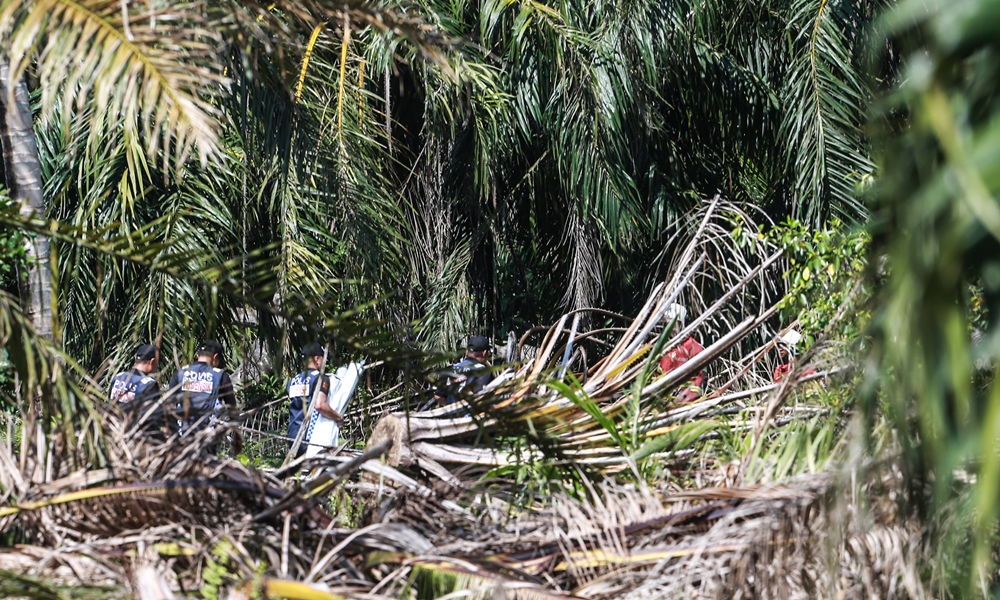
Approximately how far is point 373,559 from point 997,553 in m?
1.84

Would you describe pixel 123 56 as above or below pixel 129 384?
above

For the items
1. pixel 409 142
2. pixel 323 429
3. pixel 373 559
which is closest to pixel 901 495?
pixel 373 559

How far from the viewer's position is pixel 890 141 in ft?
5.47

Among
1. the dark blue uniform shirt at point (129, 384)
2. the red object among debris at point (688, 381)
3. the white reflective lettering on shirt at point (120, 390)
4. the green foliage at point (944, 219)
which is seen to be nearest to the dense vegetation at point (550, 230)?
the green foliage at point (944, 219)

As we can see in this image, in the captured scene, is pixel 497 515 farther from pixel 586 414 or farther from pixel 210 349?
pixel 210 349

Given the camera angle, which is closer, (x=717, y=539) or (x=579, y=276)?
(x=717, y=539)

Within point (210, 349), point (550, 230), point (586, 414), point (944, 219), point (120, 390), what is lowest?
point (120, 390)

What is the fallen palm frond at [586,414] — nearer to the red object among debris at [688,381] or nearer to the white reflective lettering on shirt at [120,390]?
the red object among debris at [688,381]

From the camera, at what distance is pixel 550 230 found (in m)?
8.86

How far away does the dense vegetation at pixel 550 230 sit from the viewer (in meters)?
1.68

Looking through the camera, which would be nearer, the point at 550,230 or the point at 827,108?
the point at 827,108

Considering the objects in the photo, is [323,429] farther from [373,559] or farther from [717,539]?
[717,539]

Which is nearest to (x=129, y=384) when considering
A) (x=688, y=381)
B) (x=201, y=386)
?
(x=201, y=386)

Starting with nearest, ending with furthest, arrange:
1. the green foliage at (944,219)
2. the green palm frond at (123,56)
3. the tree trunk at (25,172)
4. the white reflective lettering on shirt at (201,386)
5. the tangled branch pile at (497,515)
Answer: the green foliage at (944,219) < the tangled branch pile at (497,515) < the green palm frond at (123,56) < the tree trunk at (25,172) < the white reflective lettering on shirt at (201,386)
